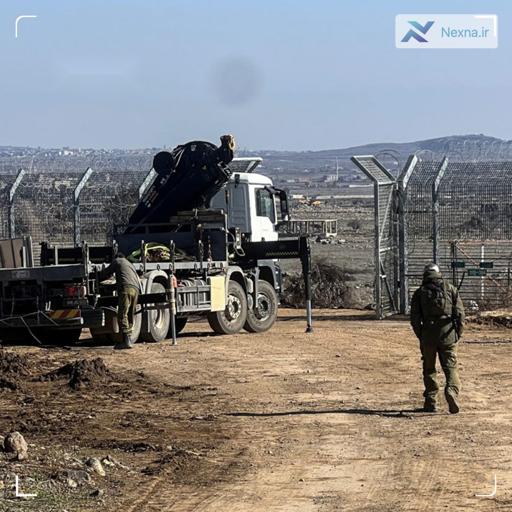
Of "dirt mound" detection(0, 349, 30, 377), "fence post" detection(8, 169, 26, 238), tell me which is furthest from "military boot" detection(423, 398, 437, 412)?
"fence post" detection(8, 169, 26, 238)

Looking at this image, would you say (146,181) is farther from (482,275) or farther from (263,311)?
(482,275)

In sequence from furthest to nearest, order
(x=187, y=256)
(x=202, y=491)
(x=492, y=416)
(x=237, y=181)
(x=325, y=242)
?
(x=325, y=242) → (x=237, y=181) → (x=187, y=256) → (x=492, y=416) → (x=202, y=491)

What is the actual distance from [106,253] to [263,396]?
8128mm

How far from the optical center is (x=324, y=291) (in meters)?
29.5

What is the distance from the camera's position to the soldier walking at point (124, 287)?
18.6 m

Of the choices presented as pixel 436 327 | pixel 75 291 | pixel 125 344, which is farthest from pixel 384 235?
pixel 436 327

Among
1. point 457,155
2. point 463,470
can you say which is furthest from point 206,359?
point 457,155

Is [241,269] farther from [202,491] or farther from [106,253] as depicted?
[202,491]

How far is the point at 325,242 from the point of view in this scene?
56875 millimetres

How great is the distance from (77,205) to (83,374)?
11.9 meters

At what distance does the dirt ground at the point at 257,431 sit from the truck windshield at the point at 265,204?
542 centimetres

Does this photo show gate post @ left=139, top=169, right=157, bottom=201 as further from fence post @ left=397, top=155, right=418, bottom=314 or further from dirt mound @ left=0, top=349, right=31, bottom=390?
dirt mound @ left=0, top=349, right=31, bottom=390

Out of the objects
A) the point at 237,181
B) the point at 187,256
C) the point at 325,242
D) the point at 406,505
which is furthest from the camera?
the point at 325,242

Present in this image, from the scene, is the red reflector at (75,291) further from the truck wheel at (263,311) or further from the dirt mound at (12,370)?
the truck wheel at (263,311)
